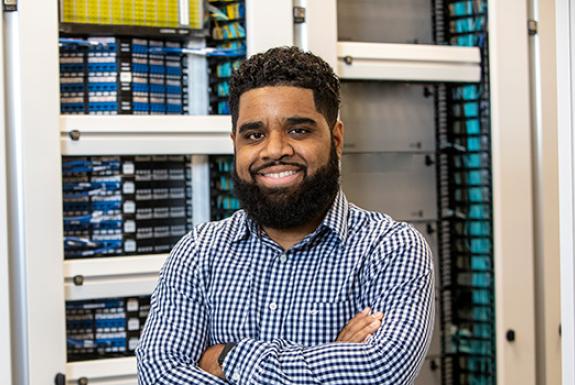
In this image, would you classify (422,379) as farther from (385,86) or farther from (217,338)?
(217,338)

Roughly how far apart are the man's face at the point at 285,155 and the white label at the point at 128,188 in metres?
0.74

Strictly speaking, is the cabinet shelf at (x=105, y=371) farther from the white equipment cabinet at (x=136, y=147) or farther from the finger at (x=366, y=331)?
the finger at (x=366, y=331)

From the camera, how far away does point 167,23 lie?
105 inches

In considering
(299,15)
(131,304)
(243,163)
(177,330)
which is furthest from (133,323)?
(299,15)

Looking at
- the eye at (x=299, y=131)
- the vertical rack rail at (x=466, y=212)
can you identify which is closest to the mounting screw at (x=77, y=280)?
the eye at (x=299, y=131)

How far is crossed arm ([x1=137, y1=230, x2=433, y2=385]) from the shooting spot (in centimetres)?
176

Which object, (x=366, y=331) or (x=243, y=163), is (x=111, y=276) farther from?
(x=366, y=331)

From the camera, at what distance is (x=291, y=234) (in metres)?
2.05

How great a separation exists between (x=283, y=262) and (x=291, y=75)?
1.42 ft

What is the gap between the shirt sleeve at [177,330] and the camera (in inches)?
74.0

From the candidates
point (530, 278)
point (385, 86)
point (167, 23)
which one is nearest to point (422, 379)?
point (530, 278)

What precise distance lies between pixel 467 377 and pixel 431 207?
0.61m

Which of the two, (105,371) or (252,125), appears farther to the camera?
(105,371)

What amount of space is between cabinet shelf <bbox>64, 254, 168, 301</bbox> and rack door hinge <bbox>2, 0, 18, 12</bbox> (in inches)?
28.4
